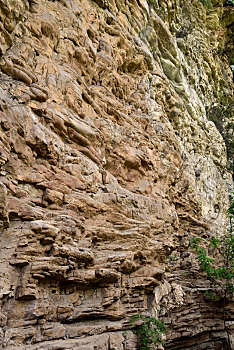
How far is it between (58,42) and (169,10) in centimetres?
785

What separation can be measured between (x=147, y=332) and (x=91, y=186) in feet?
10.0

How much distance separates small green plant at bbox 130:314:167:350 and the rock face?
17 cm

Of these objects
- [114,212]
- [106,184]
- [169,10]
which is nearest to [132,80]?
[106,184]

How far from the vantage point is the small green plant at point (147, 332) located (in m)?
5.15

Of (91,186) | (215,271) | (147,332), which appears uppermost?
(91,186)

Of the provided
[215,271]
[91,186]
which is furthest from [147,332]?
[215,271]

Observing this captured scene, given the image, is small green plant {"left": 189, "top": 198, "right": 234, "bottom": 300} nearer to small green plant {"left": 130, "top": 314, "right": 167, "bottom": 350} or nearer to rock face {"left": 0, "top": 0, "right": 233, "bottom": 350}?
rock face {"left": 0, "top": 0, "right": 233, "bottom": 350}

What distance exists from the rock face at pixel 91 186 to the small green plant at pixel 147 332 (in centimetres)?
17

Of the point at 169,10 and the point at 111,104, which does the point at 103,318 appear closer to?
the point at 111,104

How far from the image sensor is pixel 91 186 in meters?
5.36

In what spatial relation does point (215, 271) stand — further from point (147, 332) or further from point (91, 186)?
point (91, 186)

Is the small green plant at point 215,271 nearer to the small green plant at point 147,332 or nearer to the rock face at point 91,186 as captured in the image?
the rock face at point 91,186

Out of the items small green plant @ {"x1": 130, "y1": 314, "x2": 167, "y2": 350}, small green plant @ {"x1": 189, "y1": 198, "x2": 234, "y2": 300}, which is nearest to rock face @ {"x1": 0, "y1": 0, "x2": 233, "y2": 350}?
small green plant @ {"x1": 130, "y1": 314, "x2": 167, "y2": 350}

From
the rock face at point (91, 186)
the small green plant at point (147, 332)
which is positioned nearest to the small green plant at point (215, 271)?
the rock face at point (91, 186)
